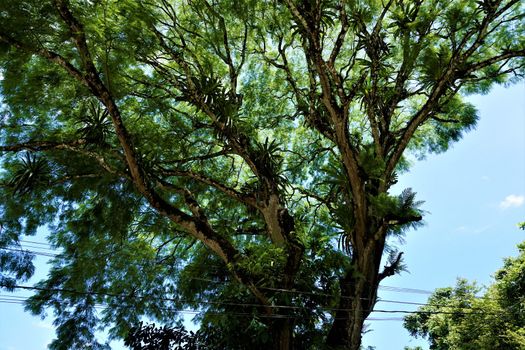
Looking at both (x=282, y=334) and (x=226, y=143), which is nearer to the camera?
(x=282, y=334)

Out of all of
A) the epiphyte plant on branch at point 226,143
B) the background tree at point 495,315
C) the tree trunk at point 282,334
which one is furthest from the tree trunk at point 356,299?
the background tree at point 495,315

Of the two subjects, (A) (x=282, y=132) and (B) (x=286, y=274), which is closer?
(B) (x=286, y=274)

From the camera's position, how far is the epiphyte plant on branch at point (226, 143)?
5.26 metres

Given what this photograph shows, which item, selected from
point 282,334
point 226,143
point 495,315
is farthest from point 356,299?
point 495,315

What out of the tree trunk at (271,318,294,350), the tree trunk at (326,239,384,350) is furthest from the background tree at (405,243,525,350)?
the tree trunk at (271,318,294,350)

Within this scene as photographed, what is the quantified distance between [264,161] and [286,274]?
185 cm

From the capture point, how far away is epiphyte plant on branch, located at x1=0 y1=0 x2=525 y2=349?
207 inches

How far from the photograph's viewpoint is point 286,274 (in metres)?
5.66

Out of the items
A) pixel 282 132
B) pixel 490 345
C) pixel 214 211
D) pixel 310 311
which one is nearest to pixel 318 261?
pixel 310 311

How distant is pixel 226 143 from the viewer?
7090mm

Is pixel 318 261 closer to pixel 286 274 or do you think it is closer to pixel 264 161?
pixel 286 274

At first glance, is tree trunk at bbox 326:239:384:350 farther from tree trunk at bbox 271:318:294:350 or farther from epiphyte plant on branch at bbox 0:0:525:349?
tree trunk at bbox 271:318:294:350

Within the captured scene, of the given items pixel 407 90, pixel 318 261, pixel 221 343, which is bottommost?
pixel 221 343

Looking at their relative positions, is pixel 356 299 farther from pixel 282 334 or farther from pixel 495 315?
pixel 495 315
